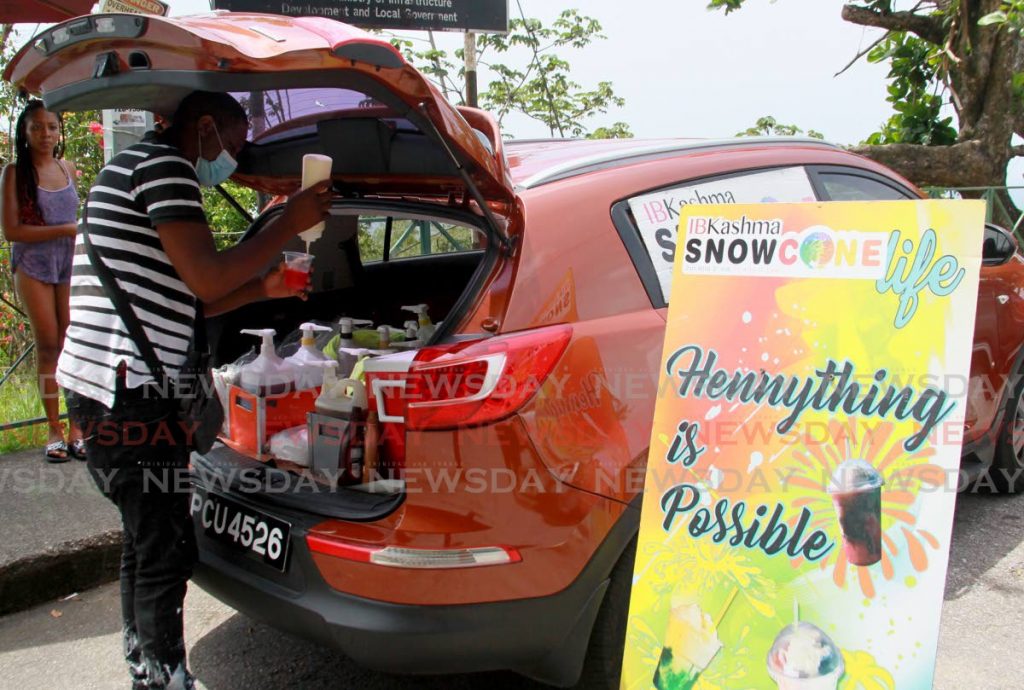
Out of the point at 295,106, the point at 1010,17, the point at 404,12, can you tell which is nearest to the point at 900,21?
the point at 1010,17

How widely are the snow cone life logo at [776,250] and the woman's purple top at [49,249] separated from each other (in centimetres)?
355

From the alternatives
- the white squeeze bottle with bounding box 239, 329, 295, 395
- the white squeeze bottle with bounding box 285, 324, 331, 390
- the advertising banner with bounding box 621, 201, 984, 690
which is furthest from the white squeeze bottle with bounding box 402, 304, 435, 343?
the advertising banner with bounding box 621, 201, 984, 690

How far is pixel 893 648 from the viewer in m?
1.86

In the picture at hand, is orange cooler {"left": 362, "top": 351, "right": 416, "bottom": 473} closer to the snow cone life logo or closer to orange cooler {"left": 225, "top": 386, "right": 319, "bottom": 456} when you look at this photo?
orange cooler {"left": 225, "top": 386, "right": 319, "bottom": 456}

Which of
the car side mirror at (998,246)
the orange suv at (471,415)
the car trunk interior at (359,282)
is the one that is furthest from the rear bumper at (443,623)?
the car side mirror at (998,246)

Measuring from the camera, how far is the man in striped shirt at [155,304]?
7.34 ft

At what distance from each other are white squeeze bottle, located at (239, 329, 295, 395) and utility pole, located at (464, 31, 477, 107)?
18.6 ft

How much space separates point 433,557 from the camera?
6.89ft

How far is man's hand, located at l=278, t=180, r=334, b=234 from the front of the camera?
237 cm

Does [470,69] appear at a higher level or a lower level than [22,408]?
higher

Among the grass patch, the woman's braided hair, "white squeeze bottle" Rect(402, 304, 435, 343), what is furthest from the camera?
the grass patch

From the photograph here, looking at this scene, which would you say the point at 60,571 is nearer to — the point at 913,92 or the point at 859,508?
the point at 859,508

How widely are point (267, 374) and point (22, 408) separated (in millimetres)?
3459

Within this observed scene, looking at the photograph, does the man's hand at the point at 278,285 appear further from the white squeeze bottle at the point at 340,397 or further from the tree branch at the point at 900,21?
the tree branch at the point at 900,21
